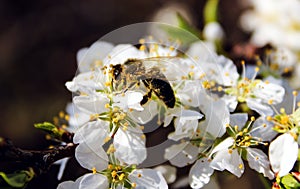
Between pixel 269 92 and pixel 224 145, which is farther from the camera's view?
pixel 269 92

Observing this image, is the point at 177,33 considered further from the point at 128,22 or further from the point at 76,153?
the point at 128,22

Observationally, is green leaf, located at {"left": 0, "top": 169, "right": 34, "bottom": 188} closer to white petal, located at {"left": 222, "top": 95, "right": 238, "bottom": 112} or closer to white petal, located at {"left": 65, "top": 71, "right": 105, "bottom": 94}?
white petal, located at {"left": 65, "top": 71, "right": 105, "bottom": 94}

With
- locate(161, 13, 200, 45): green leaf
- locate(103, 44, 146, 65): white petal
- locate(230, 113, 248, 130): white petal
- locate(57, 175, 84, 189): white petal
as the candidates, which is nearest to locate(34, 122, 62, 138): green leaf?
locate(57, 175, 84, 189): white petal

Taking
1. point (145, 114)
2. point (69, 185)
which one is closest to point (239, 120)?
point (145, 114)

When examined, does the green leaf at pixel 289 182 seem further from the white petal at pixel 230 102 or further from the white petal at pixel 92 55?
the white petal at pixel 92 55

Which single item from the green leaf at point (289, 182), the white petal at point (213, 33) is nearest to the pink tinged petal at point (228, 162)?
the green leaf at point (289, 182)

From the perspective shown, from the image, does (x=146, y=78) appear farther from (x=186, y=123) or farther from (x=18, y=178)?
(x=18, y=178)

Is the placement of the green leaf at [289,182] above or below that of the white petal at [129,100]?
below

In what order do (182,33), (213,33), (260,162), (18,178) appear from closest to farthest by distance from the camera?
(18,178)
(260,162)
(182,33)
(213,33)
